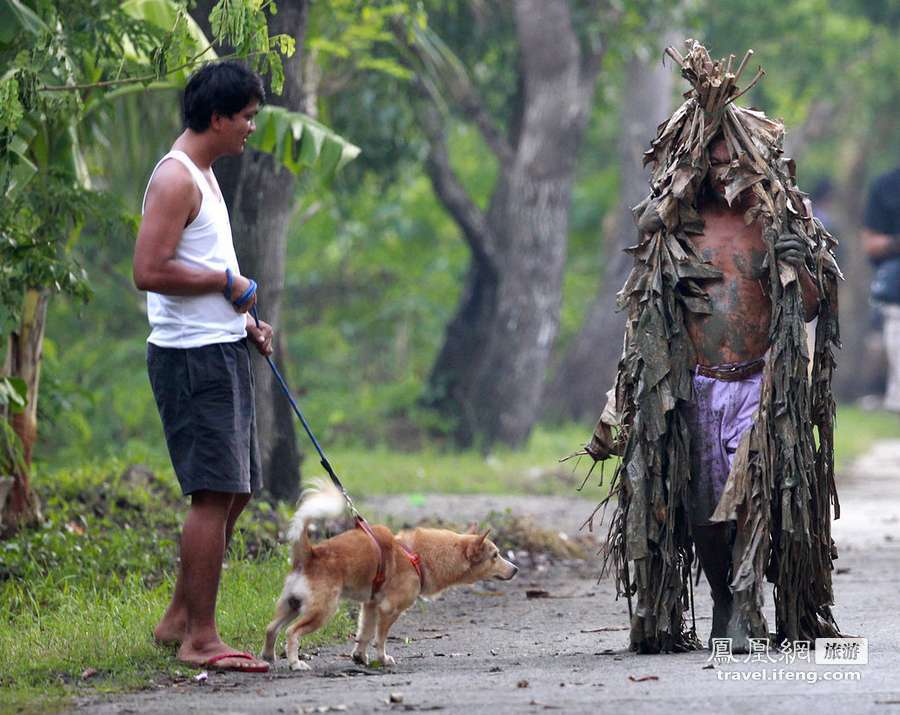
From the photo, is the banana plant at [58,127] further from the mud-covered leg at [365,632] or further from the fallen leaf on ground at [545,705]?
the fallen leaf on ground at [545,705]

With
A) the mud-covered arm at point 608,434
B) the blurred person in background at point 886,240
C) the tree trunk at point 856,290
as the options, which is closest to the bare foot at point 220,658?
the mud-covered arm at point 608,434

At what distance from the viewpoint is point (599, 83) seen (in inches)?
726

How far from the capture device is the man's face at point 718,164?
651 cm

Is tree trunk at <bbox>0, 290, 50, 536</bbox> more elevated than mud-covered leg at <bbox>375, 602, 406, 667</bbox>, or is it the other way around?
tree trunk at <bbox>0, 290, 50, 536</bbox>

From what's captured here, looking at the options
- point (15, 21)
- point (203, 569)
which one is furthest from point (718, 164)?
point (15, 21)

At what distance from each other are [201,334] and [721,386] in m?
2.10

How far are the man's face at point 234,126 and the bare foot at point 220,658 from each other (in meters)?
1.90

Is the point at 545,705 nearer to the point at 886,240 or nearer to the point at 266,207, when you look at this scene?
the point at 266,207

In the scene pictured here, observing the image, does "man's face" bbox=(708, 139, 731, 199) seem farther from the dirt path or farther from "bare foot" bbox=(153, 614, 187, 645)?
"bare foot" bbox=(153, 614, 187, 645)

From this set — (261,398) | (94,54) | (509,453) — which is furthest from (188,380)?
(509,453)

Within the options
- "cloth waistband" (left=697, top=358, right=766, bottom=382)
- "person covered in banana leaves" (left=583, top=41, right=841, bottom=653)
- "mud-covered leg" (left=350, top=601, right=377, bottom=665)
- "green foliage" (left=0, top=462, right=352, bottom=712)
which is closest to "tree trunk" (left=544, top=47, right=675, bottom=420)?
"green foliage" (left=0, top=462, right=352, bottom=712)

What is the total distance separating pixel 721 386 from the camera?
21.1ft

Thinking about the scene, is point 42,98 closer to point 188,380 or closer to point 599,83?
point 188,380

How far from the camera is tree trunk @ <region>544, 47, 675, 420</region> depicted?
19281 mm
